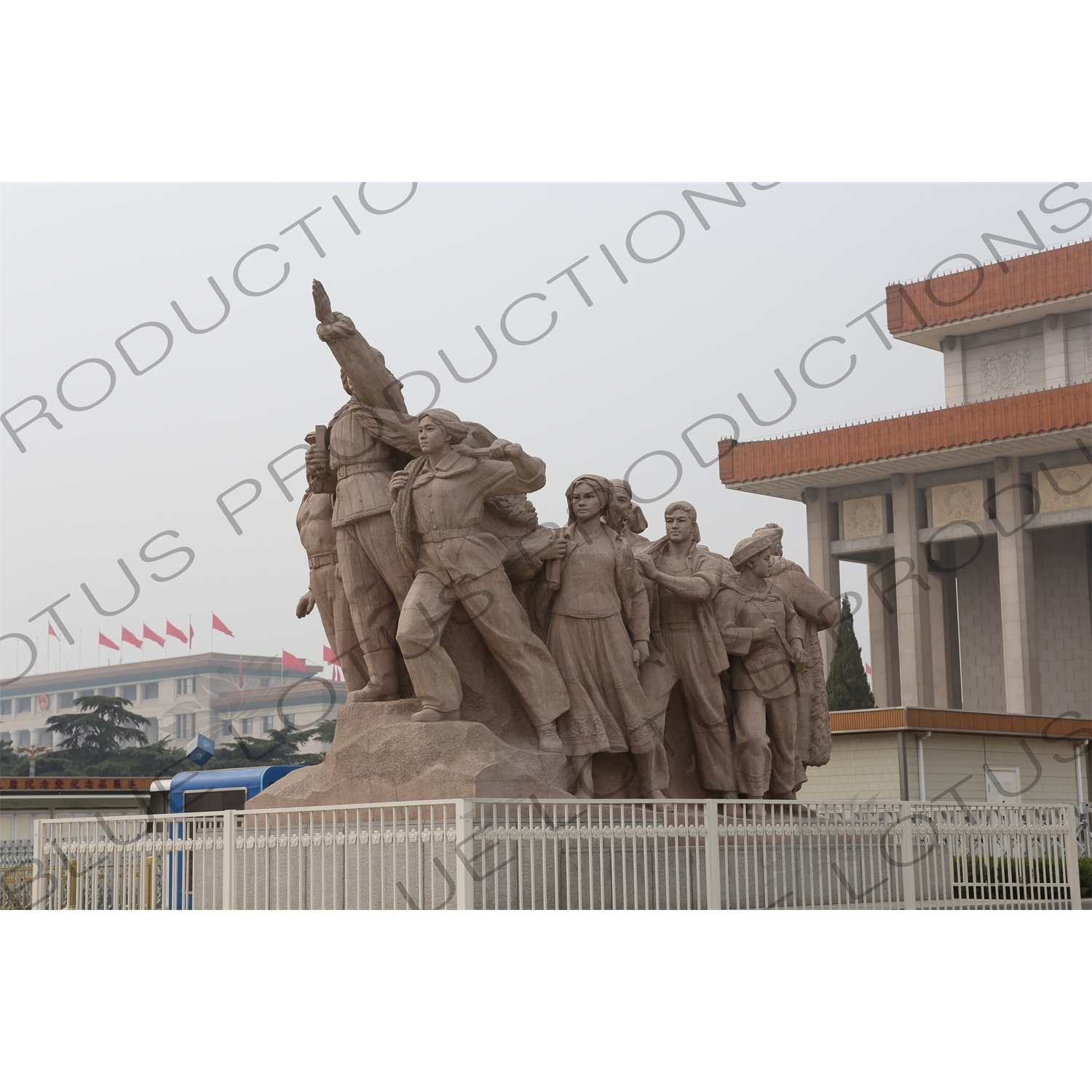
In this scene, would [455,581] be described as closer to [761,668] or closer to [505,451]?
[505,451]

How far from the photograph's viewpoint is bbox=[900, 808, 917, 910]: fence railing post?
28.0 feet

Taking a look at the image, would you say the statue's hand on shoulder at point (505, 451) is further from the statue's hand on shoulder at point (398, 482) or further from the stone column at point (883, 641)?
the stone column at point (883, 641)

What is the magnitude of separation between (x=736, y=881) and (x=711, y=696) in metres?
1.72

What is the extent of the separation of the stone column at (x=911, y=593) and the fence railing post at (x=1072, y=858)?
20092 millimetres

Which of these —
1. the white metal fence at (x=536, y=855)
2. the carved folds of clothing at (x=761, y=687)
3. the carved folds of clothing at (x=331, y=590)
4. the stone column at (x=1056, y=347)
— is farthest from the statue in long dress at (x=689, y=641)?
the stone column at (x=1056, y=347)

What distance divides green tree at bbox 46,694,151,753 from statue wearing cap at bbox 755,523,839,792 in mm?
28086

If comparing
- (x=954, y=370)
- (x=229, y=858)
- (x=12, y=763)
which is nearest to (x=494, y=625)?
(x=229, y=858)

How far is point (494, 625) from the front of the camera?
26.5 ft

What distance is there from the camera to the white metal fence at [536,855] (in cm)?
718

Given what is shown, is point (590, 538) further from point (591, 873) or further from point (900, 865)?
point (900, 865)

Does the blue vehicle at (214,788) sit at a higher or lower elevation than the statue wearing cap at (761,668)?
lower

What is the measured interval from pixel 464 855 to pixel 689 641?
257cm

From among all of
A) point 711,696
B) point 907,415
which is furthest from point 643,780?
point 907,415

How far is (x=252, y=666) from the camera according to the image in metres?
45.0
